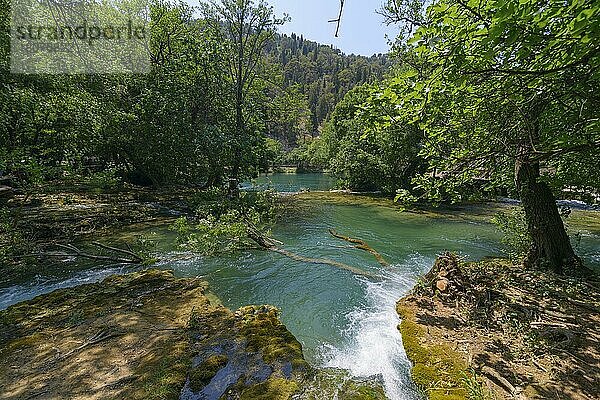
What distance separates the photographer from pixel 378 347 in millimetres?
5453

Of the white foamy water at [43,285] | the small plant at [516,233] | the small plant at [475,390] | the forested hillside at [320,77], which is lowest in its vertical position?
the white foamy water at [43,285]

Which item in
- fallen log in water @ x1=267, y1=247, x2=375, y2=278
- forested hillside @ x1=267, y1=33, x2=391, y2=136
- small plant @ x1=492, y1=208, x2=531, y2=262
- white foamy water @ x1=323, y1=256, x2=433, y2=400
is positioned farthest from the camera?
forested hillside @ x1=267, y1=33, x2=391, y2=136

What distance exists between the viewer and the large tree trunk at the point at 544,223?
7559mm

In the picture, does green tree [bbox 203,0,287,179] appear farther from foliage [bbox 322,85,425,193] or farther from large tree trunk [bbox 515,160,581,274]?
large tree trunk [bbox 515,160,581,274]

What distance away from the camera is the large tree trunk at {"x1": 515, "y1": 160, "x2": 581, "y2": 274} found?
7.56 metres

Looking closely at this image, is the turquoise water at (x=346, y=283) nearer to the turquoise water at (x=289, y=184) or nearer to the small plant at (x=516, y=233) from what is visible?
the small plant at (x=516, y=233)

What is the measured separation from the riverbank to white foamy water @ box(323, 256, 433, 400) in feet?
0.65

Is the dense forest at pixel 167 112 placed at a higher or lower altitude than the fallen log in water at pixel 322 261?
higher

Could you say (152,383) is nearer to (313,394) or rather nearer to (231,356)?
(231,356)

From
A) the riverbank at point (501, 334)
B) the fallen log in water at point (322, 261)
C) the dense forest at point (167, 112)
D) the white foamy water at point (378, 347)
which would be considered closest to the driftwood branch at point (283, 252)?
the fallen log in water at point (322, 261)

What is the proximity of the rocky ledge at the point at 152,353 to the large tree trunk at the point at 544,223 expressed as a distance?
20.2 ft

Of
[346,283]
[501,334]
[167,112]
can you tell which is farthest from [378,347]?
[167,112]

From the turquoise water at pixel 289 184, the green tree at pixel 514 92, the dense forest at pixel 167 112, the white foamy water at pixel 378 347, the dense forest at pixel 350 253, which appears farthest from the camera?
the turquoise water at pixel 289 184

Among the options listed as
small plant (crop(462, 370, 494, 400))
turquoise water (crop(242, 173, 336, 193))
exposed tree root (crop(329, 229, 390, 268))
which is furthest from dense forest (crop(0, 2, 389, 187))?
small plant (crop(462, 370, 494, 400))
